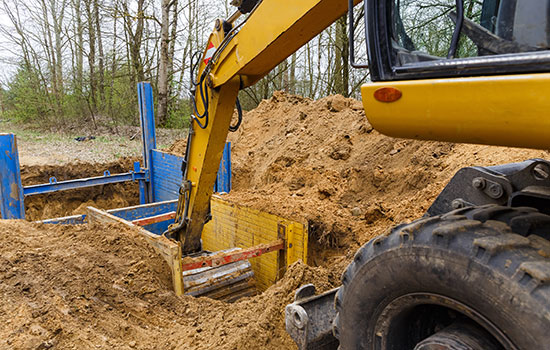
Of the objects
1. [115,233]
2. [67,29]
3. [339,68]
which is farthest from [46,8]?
[115,233]

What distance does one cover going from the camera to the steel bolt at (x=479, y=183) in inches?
72.1

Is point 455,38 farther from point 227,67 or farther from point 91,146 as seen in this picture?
point 91,146

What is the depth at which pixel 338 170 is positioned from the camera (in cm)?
713

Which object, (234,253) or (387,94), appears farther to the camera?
(234,253)

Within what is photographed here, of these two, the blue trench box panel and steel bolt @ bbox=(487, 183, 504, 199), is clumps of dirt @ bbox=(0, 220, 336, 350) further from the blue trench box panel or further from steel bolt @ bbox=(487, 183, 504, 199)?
the blue trench box panel

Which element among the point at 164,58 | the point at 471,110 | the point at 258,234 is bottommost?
the point at 258,234

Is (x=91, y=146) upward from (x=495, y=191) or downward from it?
downward

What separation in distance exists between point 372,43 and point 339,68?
11.7 metres

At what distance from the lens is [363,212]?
217 inches

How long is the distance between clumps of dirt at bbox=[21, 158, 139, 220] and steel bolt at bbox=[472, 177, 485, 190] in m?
7.03

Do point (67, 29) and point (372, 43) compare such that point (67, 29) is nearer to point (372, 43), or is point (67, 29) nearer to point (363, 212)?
point (363, 212)

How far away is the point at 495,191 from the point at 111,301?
299 cm

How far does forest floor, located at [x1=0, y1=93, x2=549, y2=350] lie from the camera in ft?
8.64

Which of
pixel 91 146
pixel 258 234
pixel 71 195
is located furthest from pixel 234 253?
pixel 91 146
